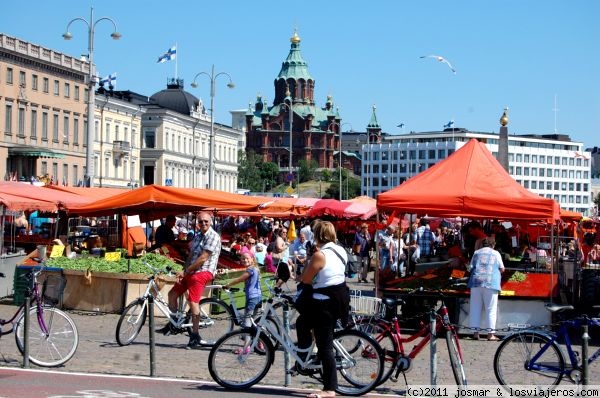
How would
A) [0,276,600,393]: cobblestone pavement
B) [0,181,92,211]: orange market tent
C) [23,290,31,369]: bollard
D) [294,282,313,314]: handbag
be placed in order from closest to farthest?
[294,282,313,314]: handbag < [23,290,31,369]: bollard < [0,276,600,393]: cobblestone pavement < [0,181,92,211]: orange market tent

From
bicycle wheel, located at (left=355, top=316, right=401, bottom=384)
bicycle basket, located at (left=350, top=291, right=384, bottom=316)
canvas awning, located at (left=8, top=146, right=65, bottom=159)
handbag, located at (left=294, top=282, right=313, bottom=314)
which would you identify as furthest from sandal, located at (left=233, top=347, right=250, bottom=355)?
canvas awning, located at (left=8, top=146, right=65, bottom=159)

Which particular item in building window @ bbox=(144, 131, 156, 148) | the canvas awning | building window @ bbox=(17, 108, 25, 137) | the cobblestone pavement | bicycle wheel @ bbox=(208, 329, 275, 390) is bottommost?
the cobblestone pavement

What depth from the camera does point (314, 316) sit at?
10.4 m

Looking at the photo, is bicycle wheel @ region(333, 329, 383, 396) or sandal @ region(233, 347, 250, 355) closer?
bicycle wheel @ region(333, 329, 383, 396)

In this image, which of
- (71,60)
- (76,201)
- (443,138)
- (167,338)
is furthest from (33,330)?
(443,138)

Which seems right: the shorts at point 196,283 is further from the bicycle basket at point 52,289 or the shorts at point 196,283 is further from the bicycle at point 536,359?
the bicycle at point 536,359

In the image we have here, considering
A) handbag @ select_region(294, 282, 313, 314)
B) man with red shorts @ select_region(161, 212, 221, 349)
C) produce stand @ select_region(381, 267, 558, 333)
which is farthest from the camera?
produce stand @ select_region(381, 267, 558, 333)

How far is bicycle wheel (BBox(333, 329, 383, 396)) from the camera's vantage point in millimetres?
10797

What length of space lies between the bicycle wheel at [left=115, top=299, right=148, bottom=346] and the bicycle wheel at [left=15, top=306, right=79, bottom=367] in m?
2.07

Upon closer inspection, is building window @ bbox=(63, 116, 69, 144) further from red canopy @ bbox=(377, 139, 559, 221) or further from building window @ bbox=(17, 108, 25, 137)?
red canopy @ bbox=(377, 139, 559, 221)

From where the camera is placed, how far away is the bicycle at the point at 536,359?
10914 millimetres

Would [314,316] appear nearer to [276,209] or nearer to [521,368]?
[521,368]

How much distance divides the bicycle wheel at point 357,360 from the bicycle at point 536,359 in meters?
1.29

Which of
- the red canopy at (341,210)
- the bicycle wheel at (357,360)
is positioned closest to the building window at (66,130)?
the red canopy at (341,210)
